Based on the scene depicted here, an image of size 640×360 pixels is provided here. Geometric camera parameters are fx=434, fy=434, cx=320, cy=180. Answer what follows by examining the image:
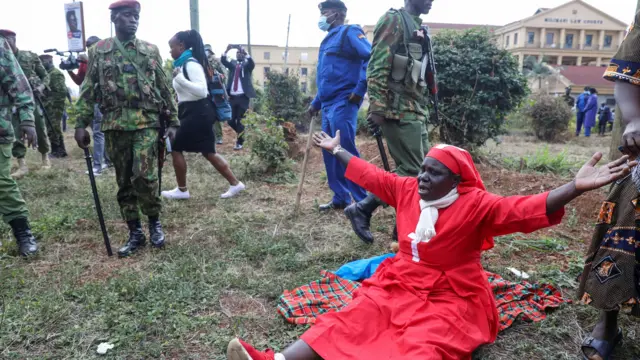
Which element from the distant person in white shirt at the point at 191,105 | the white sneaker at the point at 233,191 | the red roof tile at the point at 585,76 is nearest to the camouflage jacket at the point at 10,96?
the distant person in white shirt at the point at 191,105

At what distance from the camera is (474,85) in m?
7.35

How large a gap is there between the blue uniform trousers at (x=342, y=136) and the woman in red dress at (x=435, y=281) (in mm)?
2181

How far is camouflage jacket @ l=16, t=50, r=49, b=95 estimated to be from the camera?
696 cm

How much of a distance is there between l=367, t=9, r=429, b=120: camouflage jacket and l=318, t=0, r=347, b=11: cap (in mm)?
1164

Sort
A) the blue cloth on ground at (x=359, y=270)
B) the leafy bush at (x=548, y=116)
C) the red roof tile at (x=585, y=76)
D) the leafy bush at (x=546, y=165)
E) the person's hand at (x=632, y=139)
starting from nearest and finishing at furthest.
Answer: the person's hand at (x=632, y=139) < the blue cloth on ground at (x=359, y=270) < the leafy bush at (x=546, y=165) < the leafy bush at (x=548, y=116) < the red roof tile at (x=585, y=76)

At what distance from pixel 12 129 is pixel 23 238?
97 centimetres

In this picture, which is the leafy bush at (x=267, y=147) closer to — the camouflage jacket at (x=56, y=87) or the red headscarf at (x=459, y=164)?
the camouflage jacket at (x=56, y=87)

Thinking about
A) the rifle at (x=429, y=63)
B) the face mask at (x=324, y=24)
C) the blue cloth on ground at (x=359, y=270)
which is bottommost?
the blue cloth on ground at (x=359, y=270)

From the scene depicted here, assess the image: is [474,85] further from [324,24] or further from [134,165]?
[134,165]

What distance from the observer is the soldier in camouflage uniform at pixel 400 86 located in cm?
366

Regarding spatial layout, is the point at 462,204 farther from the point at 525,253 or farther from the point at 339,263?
the point at 525,253

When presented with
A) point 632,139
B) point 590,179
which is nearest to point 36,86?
point 590,179

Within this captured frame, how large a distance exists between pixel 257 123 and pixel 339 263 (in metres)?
3.97

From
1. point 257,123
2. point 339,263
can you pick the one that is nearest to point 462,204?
point 339,263
